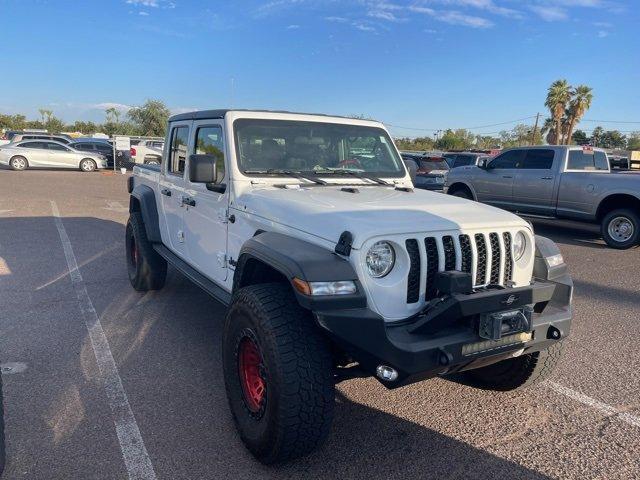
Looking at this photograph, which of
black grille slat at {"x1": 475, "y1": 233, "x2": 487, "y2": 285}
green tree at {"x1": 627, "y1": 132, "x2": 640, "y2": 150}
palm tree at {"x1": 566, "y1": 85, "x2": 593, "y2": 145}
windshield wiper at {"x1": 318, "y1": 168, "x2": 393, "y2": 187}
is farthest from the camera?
green tree at {"x1": 627, "y1": 132, "x2": 640, "y2": 150}

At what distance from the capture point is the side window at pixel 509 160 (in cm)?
1087

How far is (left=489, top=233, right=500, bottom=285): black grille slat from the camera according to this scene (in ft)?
9.66

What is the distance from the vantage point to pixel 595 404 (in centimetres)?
352

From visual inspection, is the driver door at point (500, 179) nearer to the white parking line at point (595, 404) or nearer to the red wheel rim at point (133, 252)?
the white parking line at point (595, 404)

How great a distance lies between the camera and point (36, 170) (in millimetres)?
23406

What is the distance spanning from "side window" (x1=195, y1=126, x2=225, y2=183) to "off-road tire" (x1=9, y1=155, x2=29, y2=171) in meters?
22.0

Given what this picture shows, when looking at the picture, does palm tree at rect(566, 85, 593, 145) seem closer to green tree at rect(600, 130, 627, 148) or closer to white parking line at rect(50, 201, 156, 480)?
green tree at rect(600, 130, 627, 148)

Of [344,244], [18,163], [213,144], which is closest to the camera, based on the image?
[344,244]

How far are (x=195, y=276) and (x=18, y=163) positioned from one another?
883 inches

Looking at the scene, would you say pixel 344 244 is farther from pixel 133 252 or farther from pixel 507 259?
pixel 133 252

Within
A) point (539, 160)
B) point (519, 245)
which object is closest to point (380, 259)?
point (519, 245)

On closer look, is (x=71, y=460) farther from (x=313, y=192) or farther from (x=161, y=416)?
(x=313, y=192)

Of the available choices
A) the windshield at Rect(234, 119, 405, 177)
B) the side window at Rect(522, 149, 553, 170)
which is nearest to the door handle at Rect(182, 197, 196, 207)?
the windshield at Rect(234, 119, 405, 177)

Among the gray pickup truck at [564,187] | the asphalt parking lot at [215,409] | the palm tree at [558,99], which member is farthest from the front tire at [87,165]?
the palm tree at [558,99]
